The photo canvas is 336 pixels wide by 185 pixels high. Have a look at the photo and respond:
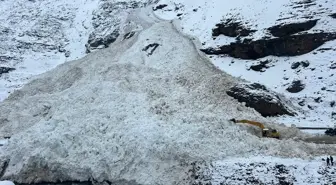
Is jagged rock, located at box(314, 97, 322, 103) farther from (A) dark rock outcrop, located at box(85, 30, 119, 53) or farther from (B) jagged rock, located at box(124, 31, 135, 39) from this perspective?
(A) dark rock outcrop, located at box(85, 30, 119, 53)

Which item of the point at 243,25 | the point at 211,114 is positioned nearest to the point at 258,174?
the point at 211,114

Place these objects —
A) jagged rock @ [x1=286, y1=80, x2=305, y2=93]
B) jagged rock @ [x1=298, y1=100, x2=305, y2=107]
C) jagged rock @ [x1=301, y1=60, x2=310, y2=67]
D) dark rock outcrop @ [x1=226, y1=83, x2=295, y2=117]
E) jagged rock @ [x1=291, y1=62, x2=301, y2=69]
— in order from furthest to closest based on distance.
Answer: jagged rock @ [x1=291, y1=62, x2=301, y2=69] → jagged rock @ [x1=301, y1=60, x2=310, y2=67] → jagged rock @ [x1=286, y1=80, x2=305, y2=93] → jagged rock @ [x1=298, y1=100, x2=305, y2=107] → dark rock outcrop @ [x1=226, y1=83, x2=295, y2=117]

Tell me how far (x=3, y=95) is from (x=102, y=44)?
11.6 meters

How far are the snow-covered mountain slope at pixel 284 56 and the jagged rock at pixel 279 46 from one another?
35 cm

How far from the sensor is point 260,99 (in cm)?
2194

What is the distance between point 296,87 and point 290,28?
589 cm

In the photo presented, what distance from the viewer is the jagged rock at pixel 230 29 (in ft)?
97.7

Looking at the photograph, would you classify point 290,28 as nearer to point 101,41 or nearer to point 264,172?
point 264,172

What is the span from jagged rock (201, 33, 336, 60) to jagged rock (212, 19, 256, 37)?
1390 mm

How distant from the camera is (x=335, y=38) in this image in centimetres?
2539

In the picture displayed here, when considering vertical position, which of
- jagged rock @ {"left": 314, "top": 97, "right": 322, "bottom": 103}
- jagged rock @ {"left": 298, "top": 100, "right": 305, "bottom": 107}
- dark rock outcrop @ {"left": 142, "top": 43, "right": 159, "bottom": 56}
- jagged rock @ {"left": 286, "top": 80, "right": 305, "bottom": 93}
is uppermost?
jagged rock @ {"left": 314, "top": 97, "right": 322, "bottom": 103}

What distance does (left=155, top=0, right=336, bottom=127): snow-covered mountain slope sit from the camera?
2206 cm

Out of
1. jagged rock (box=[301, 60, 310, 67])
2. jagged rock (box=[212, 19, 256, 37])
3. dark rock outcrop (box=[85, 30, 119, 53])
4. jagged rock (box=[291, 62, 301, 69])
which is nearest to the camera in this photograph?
jagged rock (box=[301, 60, 310, 67])

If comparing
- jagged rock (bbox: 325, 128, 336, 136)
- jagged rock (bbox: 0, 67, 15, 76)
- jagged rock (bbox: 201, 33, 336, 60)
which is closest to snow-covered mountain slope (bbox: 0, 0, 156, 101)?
jagged rock (bbox: 0, 67, 15, 76)
